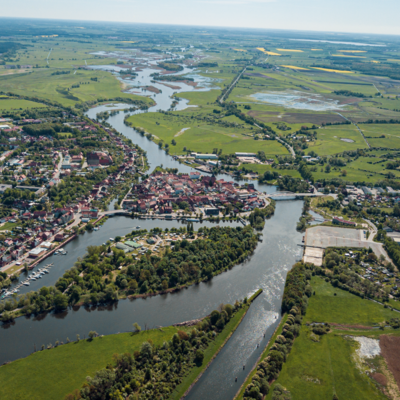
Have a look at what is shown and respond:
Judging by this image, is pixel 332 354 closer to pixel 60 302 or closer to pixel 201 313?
pixel 201 313

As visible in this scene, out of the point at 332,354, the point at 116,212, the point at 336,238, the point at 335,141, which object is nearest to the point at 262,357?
the point at 332,354

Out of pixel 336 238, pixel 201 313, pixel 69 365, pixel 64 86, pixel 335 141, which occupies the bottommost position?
pixel 201 313

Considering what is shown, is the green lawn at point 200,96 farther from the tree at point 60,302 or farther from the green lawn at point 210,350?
the tree at point 60,302

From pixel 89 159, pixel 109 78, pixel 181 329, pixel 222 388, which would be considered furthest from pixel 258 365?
pixel 109 78

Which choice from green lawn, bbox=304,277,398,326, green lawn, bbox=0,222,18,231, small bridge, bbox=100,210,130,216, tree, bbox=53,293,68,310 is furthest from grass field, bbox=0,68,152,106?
green lawn, bbox=304,277,398,326

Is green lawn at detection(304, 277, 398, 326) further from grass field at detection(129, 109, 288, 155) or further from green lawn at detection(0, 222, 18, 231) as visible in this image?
grass field at detection(129, 109, 288, 155)
